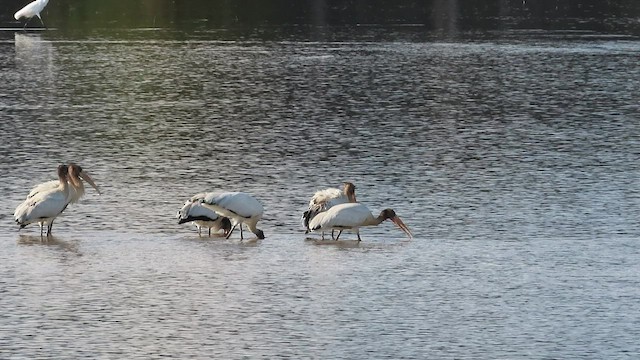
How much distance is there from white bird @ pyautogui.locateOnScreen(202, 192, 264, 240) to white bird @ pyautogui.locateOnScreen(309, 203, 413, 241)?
1.57 feet

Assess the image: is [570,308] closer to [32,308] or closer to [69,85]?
[32,308]

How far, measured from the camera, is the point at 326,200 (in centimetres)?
1370

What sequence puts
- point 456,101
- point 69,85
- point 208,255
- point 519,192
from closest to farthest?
point 208,255
point 519,192
point 456,101
point 69,85

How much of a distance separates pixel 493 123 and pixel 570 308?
11235 millimetres

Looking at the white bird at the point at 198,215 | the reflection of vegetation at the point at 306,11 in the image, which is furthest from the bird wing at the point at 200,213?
the reflection of vegetation at the point at 306,11

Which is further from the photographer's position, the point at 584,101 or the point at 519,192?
the point at 584,101

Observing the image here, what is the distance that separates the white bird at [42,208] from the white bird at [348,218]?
2.04 m

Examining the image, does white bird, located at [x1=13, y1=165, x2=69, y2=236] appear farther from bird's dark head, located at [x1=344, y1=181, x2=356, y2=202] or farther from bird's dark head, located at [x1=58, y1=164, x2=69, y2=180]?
bird's dark head, located at [x1=344, y1=181, x2=356, y2=202]

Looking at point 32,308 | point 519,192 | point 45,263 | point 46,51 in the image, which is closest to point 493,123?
point 519,192

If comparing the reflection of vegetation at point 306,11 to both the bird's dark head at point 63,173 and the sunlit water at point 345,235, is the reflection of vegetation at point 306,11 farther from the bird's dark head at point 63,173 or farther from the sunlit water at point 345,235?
the bird's dark head at point 63,173

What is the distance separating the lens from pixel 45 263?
12.2m

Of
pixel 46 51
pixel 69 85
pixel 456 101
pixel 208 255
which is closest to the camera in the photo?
pixel 208 255

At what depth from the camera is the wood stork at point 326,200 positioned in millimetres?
13469

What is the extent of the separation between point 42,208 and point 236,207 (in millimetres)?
1566
